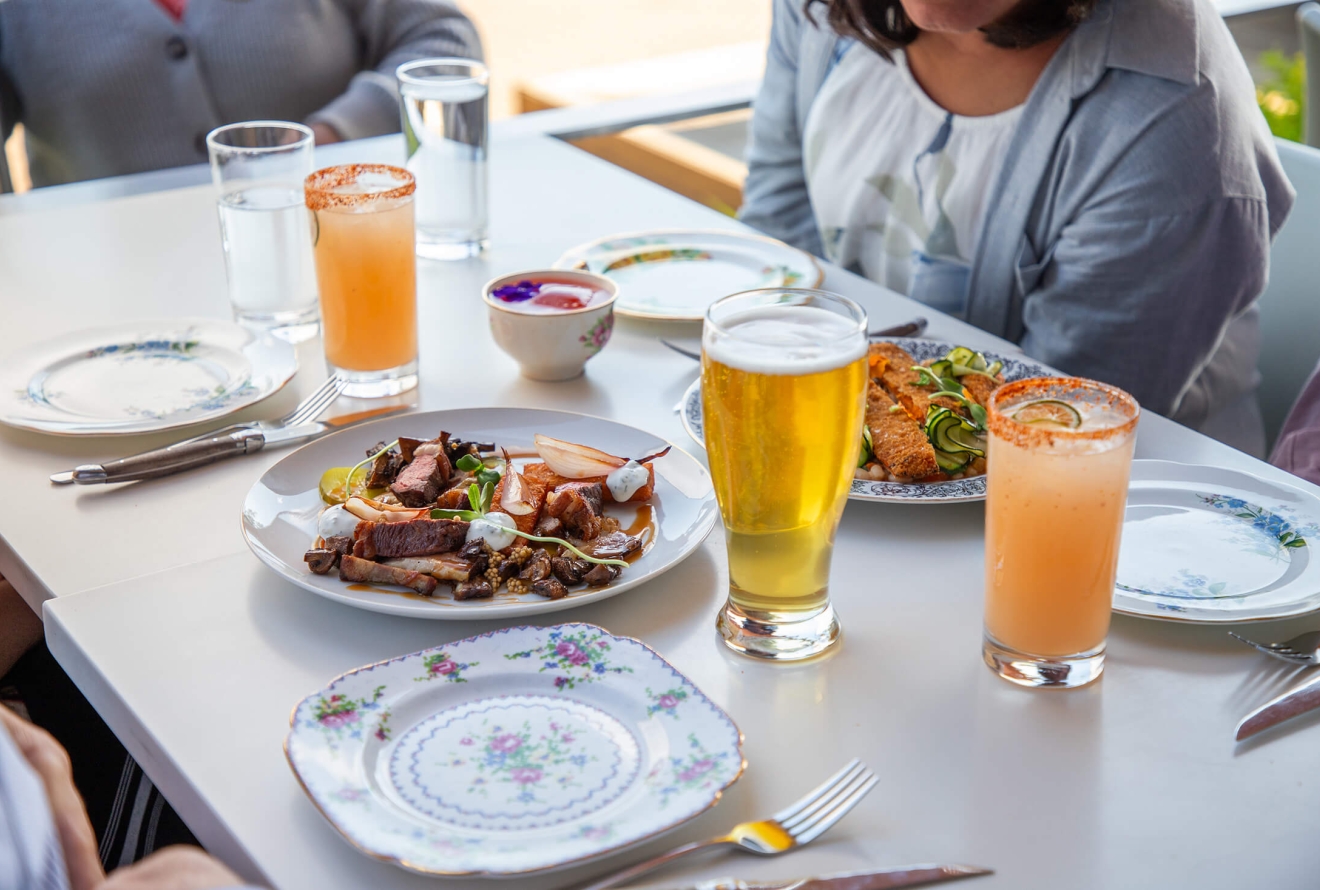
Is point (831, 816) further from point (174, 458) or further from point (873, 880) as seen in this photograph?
point (174, 458)

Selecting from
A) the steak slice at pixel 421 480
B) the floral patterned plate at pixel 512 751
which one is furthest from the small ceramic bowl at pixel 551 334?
the floral patterned plate at pixel 512 751

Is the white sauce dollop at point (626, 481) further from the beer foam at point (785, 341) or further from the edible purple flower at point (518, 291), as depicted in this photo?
the edible purple flower at point (518, 291)

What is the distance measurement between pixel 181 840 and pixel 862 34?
1350mm

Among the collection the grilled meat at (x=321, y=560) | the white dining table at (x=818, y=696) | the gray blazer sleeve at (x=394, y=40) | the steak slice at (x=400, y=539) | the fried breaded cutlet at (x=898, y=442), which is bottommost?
the white dining table at (x=818, y=696)

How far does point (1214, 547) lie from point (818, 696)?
13.9 inches

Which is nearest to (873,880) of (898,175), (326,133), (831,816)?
(831,816)

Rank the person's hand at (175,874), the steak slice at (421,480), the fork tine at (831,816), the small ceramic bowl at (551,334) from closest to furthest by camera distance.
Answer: the person's hand at (175,874) → the fork tine at (831,816) → the steak slice at (421,480) → the small ceramic bowl at (551,334)

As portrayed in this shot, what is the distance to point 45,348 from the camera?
128 centimetres

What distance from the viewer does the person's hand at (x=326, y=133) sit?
2.50 metres

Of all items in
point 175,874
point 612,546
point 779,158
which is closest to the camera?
point 175,874

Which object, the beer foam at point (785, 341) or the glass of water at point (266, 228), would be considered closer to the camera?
the beer foam at point (785, 341)

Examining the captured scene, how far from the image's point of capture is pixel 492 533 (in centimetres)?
91

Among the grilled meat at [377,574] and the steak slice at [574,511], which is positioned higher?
the steak slice at [574,511]

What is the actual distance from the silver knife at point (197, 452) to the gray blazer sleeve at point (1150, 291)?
0.91m
